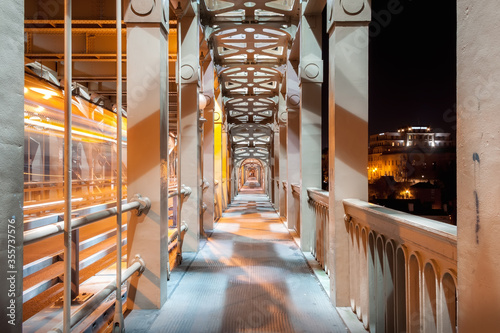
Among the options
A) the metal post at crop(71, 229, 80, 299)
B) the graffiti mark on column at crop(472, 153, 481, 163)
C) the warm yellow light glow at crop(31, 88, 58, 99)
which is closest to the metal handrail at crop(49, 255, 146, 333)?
the metal post at crop(71, 229, 80, 299)

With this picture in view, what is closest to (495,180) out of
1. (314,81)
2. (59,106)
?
(314,81)

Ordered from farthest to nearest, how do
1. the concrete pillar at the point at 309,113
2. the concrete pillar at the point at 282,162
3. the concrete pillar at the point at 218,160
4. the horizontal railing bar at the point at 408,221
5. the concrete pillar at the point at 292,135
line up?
the concrete pillar at the point at 282,162, the concrete pillar at the point at 218,160, the concrete pillar at the point at 292,135, the concrete pillar at the point at 309,113, the horizontal railing bar at the point at 408,221

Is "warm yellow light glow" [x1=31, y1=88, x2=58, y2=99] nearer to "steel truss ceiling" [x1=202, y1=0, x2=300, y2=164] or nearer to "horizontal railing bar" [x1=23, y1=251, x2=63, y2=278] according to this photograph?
"steel truss ceiling" [x1=202, y1=0, x2=300, y2=164]

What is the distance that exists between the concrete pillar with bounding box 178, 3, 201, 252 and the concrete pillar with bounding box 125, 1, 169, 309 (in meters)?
2.76

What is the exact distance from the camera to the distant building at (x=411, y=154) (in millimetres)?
65750

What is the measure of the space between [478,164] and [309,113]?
566cm

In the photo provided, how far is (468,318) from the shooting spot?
148 centimetres

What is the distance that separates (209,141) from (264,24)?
3.33 metres

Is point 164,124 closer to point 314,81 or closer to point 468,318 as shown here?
point 468,318

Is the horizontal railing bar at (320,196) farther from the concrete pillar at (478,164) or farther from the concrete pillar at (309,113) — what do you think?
the concrete pillar at (478,164)

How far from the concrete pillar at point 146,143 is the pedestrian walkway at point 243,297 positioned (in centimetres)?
33

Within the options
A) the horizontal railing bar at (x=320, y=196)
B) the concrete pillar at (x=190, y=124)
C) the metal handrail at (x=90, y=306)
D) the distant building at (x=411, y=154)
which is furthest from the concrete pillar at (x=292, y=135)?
the distant building at (x=411, y=154)

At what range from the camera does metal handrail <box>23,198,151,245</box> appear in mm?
1743

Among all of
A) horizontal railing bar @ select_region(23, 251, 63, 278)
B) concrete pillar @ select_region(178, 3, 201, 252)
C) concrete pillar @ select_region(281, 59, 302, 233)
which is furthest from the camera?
concrete pillar @ select_region(281, 59, 302, 233)
